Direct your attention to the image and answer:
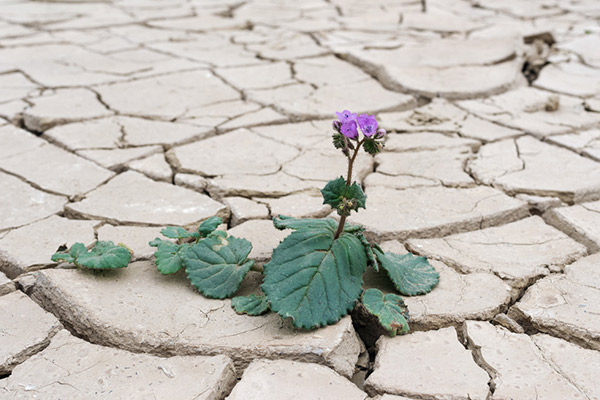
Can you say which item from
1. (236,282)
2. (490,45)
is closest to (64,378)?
(236,282)

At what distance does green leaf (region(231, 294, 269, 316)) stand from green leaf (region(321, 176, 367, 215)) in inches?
12.4

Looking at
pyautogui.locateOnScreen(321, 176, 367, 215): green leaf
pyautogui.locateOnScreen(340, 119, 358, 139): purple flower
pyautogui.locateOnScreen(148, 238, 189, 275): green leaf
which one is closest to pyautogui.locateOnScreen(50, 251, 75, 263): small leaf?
pyautogui.locateOnScreen(148, 238, 189, 275): green leaf

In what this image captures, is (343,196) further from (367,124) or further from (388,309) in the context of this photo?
(388,309)

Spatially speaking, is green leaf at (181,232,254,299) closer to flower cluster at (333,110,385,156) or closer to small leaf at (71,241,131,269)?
small leaf at (71,241,131,269)

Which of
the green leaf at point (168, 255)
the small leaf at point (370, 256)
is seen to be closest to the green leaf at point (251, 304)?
the green leaf at point (168, 255)

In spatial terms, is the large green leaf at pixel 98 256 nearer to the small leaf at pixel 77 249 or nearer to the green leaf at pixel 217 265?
the small leaf at pixel 77 249

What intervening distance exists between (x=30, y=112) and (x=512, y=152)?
2.27 m

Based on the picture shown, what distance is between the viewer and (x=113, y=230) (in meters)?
2.14

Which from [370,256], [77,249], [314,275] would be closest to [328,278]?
[314,275]

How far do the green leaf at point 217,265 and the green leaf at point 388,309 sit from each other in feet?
1.16

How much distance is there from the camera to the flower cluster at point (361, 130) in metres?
1.64

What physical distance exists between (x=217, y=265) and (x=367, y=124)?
59cm

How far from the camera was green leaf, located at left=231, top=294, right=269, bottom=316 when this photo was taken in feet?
5.52

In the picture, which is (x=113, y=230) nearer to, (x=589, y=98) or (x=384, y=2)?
(x=589, y=98)
